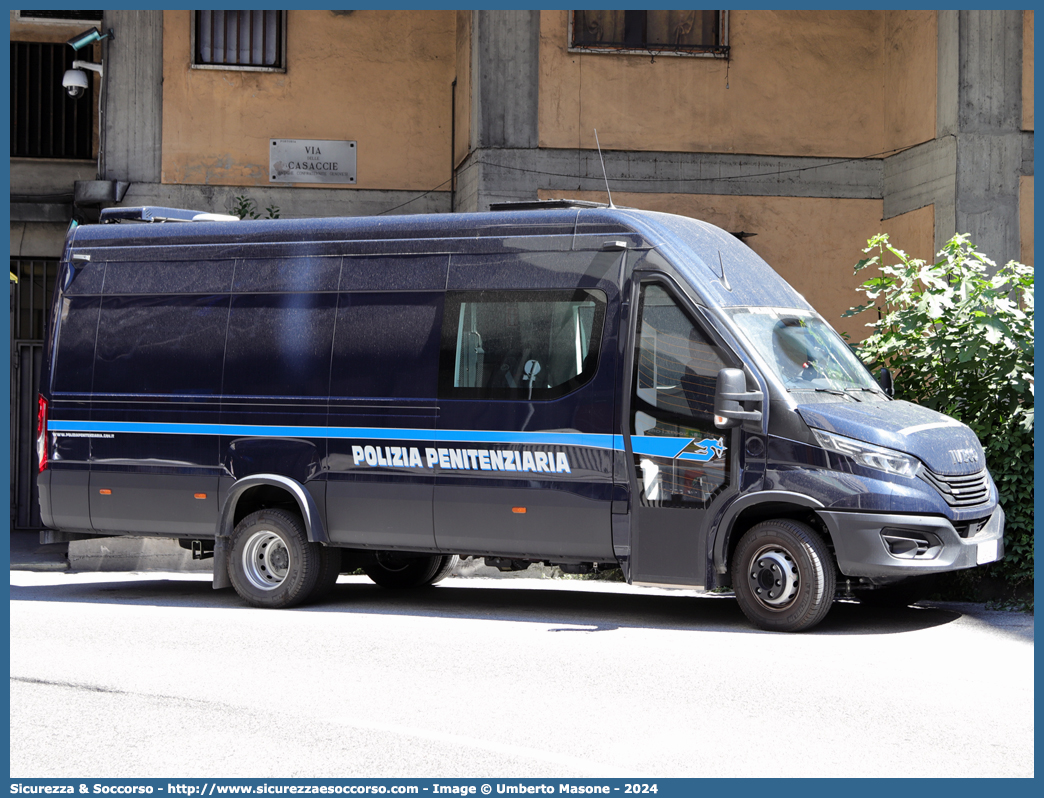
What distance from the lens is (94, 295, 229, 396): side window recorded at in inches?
408

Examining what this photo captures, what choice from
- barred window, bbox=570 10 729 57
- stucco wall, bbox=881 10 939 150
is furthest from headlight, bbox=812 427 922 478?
barred window, bbox=570 10 729 57

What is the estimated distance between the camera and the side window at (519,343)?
928cm

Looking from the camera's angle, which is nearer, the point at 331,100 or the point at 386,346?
the point at 386,346

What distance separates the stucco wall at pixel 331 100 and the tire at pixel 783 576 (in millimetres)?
10198

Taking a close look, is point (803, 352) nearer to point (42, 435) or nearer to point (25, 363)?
point (42, 435)

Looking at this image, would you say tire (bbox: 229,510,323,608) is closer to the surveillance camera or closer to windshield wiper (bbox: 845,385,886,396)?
windshield wiper (bbox: 845,385,886,396)

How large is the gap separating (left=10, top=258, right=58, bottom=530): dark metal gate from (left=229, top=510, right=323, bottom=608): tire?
28.5ft

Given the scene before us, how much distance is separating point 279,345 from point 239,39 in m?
8.91

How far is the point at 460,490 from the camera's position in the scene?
31.4 ft

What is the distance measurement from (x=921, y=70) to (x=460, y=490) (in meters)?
9.59

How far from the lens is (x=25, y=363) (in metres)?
18.1

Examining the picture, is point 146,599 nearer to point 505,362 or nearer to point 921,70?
point 505,362

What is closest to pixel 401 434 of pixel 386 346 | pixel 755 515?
pixel 386 346

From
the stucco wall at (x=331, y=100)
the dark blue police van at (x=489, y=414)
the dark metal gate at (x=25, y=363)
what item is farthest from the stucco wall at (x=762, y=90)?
the dark metal gate at (x=25, y=363)
